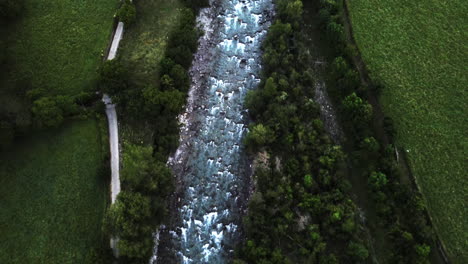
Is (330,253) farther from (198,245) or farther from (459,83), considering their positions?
(459,83)

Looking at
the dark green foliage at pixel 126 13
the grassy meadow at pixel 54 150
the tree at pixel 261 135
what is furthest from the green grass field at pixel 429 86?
the grassy meadow at pixel 54 150

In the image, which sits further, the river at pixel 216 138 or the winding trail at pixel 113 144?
the river at pixel 216 138

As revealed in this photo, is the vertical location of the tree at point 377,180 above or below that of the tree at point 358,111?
below

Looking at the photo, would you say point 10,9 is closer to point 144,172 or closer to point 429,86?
point 144,172

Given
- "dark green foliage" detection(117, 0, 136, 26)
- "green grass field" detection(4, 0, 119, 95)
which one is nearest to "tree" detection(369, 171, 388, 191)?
"green grass field" detection(4, 0, 119, 95)

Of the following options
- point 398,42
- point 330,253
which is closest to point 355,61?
point 398,42

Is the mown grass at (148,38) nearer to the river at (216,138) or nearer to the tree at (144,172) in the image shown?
the river at (216,138)

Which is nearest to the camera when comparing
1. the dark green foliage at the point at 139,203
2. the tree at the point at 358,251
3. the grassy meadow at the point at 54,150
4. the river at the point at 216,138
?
the tree at the point at 358,251

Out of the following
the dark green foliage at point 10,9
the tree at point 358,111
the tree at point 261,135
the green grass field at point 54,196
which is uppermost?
the dark green foliage at point 10,9
